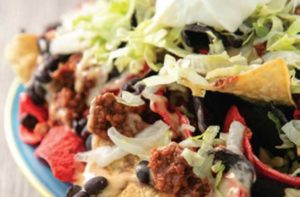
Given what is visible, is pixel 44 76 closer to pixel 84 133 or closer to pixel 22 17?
pixel 84 133

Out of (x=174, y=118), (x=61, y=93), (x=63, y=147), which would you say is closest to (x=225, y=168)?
(x=174, y=118)

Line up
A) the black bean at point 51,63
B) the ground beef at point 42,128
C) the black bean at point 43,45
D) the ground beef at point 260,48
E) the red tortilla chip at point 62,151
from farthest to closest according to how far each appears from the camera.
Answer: the black bean at point 43,45, the black bean at point 51,63, the ground beef at point 42,128, the red tortilla chip at point 62,151, the ground beef at point 260,48

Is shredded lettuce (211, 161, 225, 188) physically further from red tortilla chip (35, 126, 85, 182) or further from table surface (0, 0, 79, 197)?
table surface (0, 0, 79, 197)

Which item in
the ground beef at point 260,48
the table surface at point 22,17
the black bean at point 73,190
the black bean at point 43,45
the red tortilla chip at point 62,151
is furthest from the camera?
the table surface at point 22,17

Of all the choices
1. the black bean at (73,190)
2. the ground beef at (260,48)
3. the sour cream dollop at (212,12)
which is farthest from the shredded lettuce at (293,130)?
the black bean at (73,190)

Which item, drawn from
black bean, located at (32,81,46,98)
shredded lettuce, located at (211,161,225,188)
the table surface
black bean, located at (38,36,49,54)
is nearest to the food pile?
shredded lettuce, located at (211,161,225,188)

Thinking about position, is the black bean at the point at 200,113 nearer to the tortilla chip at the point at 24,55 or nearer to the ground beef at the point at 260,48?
the ground beef at the point at 260,48

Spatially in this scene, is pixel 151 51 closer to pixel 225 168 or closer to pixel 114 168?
pixel 114 168
